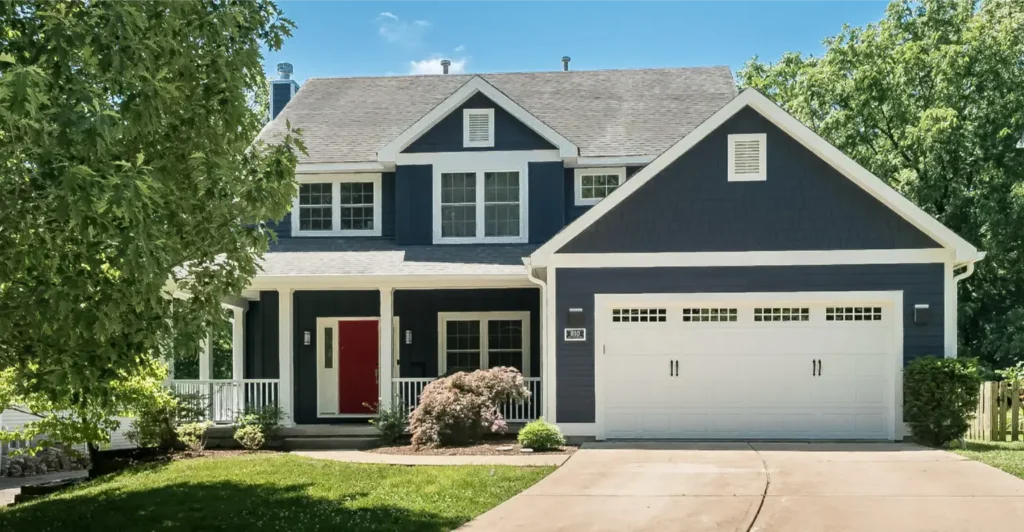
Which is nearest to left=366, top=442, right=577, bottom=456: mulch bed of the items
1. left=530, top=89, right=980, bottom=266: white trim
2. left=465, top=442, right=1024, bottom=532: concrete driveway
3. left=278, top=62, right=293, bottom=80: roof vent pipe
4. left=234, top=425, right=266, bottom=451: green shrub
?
left=465, top=442, right=1024, bottom=532: concrete driveway

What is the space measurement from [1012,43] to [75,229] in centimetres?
2339

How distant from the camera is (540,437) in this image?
13.7 m

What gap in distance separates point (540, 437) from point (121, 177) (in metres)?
8.69

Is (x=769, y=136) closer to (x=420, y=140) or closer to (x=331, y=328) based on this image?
(x=420, y=140)

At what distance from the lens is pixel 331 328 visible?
715 inches

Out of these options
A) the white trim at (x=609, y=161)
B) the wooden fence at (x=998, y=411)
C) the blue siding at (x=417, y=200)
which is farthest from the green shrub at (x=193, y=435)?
the wooden fence at (x=998, y=411)

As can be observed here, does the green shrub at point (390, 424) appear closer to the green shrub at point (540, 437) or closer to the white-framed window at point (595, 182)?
the green shrub at point (540, 437)

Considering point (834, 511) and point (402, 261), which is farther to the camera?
point (402, 261)

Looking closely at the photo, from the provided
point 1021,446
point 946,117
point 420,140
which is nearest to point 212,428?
point 420,140

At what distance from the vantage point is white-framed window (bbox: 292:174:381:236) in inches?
722

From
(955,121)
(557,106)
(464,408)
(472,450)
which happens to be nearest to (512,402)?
(464,408)

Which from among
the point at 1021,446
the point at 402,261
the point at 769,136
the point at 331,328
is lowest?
the point at 1021,446

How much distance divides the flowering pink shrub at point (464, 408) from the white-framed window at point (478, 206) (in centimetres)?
357

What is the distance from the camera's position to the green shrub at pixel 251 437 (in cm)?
1481
